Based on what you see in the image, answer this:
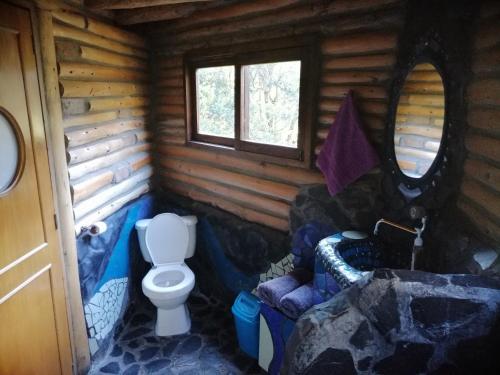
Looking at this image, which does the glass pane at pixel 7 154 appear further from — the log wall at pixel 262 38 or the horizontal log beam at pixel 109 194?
the log wall at pixel 262 38

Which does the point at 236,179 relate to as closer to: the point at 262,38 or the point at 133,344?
the point at 262,38

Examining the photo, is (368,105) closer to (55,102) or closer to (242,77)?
(242,77)

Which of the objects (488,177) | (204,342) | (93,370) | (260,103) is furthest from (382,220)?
(93,370)

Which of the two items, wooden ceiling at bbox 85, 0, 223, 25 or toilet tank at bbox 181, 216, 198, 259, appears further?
toilet tank at bbox 181, 216, 198, 259

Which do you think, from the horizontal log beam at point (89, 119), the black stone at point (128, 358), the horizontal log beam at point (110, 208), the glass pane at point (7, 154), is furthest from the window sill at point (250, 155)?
the black stone at point (128, 358)

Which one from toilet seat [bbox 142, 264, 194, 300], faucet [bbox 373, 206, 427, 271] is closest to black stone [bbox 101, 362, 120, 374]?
toilet seat [bbox 142, 264, 194, 300]

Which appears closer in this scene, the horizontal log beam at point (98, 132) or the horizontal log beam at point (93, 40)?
the horizontal log beam at point (93, 40)

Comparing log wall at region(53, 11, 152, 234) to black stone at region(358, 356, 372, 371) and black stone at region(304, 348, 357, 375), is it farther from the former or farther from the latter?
black stone at region(358, 356, 372, 371)

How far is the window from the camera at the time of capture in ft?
9.43

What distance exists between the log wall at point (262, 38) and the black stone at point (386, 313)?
1.47 metres

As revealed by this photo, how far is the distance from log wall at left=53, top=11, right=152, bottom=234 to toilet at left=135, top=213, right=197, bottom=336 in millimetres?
441

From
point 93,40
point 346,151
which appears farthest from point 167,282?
point 93,40

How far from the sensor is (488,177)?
1.68 meters

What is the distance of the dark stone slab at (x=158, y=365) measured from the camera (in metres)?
3.02
